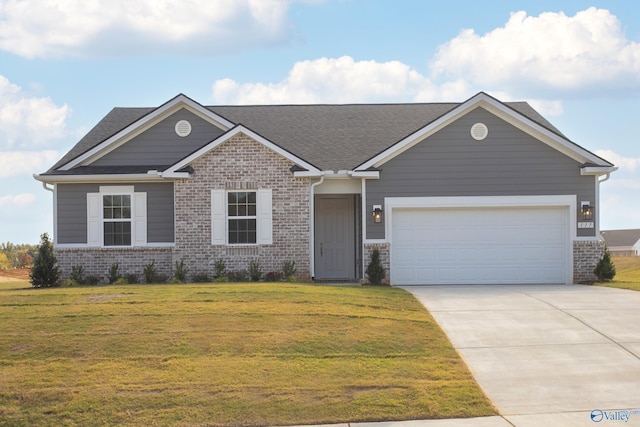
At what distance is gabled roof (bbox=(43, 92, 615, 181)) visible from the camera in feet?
63.3

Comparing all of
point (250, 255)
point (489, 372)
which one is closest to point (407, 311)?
point (489, 372)

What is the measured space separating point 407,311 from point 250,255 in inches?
251

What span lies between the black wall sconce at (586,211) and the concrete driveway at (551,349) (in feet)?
8.76

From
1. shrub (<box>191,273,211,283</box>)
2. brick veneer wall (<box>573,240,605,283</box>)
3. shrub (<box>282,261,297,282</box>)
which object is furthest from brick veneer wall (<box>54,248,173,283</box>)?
brick veneer wall (<box>573,240,605,283</box>)

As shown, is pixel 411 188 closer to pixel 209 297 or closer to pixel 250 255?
pixel 250 255

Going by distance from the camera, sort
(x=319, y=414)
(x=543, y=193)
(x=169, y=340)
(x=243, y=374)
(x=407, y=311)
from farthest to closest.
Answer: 1. (x=543, y=193)
2. (x=407, y=311)
3. (x=169, y=340)
4. (x=243, y=374)
5. (x=319, y=414)

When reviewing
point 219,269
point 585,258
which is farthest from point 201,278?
point 585,258

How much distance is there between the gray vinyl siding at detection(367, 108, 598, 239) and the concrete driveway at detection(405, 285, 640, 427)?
3224 mm

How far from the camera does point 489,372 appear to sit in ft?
35.1

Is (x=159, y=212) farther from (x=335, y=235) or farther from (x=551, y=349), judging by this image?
(x=551, y=349)

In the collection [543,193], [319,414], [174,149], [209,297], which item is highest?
[174,149]

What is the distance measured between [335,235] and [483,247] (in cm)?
462

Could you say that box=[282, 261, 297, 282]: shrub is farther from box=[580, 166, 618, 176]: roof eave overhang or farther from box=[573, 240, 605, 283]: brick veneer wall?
box=[580, 166, 618, 176]: roof eave overhang

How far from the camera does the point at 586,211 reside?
19.4 meters
